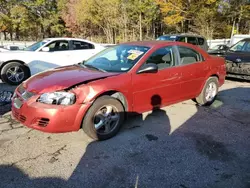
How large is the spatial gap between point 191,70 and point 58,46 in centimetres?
482

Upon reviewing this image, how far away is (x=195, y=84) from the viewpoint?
5086 millimetres

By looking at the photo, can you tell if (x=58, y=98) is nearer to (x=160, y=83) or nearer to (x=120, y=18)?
(x=160, y=83)

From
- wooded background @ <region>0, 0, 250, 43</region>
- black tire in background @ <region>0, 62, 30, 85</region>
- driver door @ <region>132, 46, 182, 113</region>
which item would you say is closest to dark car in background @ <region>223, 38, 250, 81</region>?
driver door @ <region>132, 46, 182, 113</region>

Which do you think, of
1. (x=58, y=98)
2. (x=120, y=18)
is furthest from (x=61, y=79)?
(x=120, y=18)

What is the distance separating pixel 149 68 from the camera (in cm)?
397

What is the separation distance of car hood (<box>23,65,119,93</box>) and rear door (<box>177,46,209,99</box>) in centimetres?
168

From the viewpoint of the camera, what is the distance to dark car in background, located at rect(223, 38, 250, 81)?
25.6ft

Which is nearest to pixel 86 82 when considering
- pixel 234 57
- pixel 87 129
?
pixel 87 129

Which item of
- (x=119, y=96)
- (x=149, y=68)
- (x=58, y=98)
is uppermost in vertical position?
(x=149, y=68)

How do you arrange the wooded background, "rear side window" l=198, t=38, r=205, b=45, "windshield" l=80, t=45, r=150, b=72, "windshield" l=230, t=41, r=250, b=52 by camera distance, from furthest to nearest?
the wooded background
"rear side window" l=198, t=38, r=205, b=45
"windshield" l=230, t=41, r=250, b=52
"windshield" l=80, t=45, r=150, b=72

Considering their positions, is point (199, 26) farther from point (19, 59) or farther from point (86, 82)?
point (86, 82)

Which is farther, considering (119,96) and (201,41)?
(201,41)

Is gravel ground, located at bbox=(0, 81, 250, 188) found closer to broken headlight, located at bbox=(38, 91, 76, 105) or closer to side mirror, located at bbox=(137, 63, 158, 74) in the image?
broken headlight, located at bbox=(38, 91, 76, 105)

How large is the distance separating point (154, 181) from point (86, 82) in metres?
1.69
